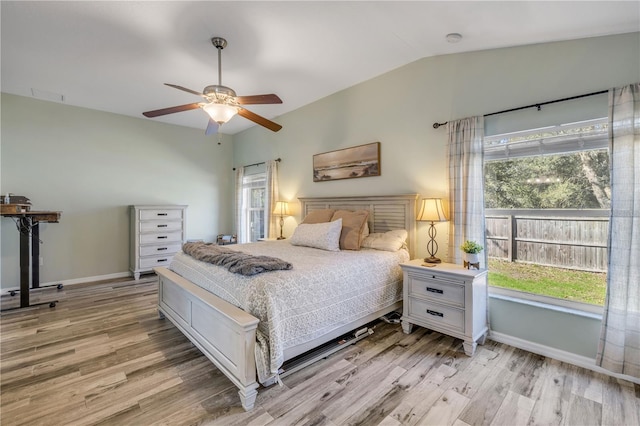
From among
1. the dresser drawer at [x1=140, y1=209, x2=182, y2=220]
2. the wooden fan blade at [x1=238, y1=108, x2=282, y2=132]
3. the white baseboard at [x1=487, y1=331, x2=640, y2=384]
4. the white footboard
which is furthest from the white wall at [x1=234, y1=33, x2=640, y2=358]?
the white footboard

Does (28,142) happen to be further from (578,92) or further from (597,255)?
(597,255)

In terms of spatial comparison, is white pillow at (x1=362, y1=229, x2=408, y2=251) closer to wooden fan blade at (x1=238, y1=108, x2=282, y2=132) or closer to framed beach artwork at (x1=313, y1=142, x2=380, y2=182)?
framed beach artwork at (x1=313, y1=142, x2=380, y2=182)

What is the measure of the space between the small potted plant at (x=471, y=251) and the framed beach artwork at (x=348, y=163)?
4.78 feet

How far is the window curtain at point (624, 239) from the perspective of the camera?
76.7 inches

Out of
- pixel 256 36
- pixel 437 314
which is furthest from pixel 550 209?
pixel 256 36

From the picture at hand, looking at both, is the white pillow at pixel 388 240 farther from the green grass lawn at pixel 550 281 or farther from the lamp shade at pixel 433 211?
the green grass lawn at pixel 550 281

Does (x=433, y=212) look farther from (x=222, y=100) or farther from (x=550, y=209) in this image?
(x=222, y=100)

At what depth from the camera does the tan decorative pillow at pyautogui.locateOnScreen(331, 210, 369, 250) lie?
3.21 metres

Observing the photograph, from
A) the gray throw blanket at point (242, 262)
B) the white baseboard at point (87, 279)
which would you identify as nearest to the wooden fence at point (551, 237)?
the gray throw blanket at point (242, 262)

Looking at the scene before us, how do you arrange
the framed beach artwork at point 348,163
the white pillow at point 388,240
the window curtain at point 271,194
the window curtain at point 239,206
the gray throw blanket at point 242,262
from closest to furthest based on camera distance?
the gray throw blanket at point 242,262, the white pillow at point 388,240, the framed beach artwork at point 348,163, the window curtain at point 271,194, the window curtain at point 239,206

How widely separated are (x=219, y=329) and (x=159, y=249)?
3.52 m

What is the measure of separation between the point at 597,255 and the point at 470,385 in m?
1.52

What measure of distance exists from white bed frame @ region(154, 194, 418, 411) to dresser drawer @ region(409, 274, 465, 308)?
16.5 inches

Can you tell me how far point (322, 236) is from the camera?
10.7ft
